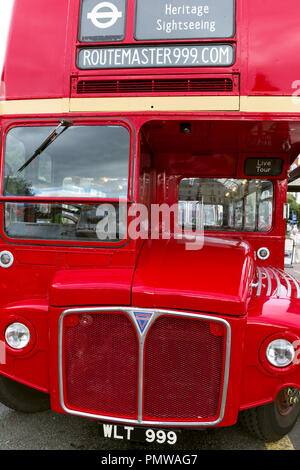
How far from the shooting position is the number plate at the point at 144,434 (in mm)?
2326

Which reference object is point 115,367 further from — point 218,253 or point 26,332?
point 218,253

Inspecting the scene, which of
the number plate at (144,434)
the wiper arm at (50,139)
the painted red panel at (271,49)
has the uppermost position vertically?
the painted red panel at (271,49)

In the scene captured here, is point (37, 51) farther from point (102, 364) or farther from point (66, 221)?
point (102, 364)

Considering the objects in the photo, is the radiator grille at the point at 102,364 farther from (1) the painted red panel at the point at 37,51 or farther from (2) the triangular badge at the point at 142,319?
(1) the painted red panel at the point at 37,51

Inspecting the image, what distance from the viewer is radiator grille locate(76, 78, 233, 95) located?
2711 mm

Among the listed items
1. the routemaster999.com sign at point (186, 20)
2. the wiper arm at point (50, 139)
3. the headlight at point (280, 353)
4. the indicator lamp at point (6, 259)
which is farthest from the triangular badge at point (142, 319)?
the routemaster999.com sign at point (186, 20)

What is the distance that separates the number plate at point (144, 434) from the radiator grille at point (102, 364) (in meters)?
0.09

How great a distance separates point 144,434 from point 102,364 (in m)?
0.49

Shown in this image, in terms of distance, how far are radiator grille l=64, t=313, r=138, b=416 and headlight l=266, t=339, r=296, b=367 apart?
2.71 ft

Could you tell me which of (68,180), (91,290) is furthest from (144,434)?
(68,180)

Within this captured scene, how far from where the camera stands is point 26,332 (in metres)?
2.59

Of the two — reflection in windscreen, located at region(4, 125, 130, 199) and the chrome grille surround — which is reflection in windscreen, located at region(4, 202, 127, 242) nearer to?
reflection in windscreen, located at region(4, 125, 130, 199)

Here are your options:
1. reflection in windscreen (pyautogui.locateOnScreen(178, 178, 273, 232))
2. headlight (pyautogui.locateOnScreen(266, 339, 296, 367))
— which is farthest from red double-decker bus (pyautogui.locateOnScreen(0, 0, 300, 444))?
reflection in windscreen (pyautogui.locateOnScreen(178, 178, 273, 232))

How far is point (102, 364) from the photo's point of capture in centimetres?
242
